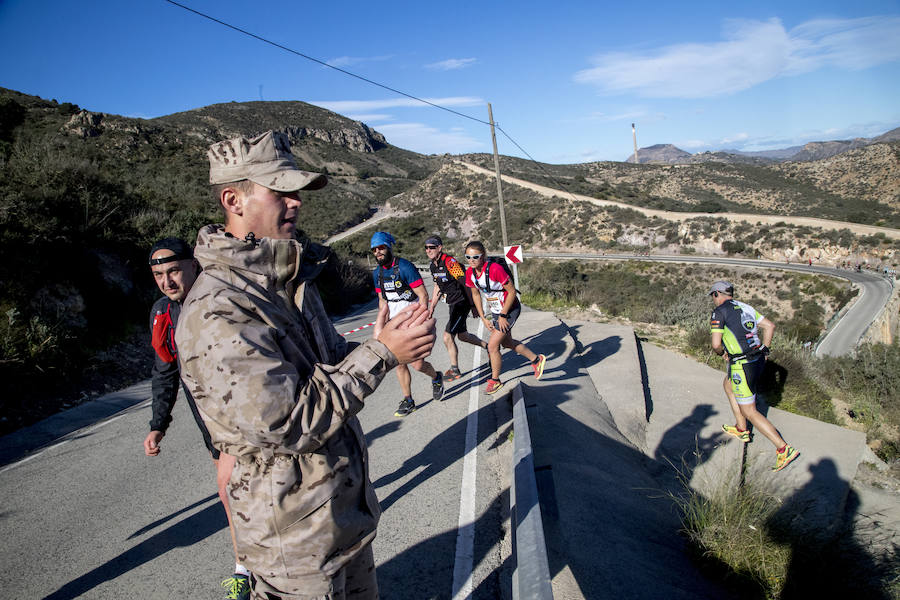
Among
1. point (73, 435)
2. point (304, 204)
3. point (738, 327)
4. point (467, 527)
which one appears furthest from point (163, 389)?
point (304, 204)

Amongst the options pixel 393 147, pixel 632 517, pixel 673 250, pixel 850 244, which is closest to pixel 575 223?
pixel 673 250

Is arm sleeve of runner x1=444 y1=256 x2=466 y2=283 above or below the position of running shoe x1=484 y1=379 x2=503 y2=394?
above

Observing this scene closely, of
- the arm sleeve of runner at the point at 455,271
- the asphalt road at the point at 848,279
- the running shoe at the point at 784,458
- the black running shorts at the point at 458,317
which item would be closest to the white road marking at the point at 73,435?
the black running shorts at the point at 458,317

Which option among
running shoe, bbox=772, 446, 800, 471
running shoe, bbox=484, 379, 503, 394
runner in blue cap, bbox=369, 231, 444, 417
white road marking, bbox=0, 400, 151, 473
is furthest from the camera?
running shoe, bbox=484, 379, 503, 394

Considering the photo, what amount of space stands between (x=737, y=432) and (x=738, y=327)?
4.77ft

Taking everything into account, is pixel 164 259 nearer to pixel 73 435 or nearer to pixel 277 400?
pixel 277 400

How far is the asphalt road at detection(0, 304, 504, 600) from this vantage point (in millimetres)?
3188

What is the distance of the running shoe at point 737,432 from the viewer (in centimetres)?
596

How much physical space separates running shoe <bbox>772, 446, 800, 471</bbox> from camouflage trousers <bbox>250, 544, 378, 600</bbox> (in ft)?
18.1

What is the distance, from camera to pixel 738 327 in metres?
5.67

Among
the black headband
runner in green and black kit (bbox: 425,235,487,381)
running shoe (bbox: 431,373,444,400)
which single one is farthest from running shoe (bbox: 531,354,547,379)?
the black headband

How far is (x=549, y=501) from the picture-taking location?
3.44 meters

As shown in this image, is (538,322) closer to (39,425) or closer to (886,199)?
(39,425)

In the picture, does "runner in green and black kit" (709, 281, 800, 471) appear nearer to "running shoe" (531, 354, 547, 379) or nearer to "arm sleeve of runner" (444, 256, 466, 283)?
"running shoe" (531, 354, 547, 379)
